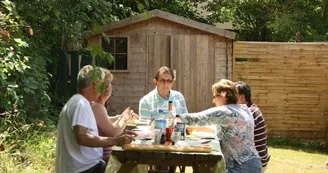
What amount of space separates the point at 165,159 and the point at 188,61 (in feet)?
28.9

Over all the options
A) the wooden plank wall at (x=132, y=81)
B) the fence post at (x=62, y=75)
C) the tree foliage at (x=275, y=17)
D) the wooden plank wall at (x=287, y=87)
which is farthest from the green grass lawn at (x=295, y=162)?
the tree foliage at (x=275, y=17)

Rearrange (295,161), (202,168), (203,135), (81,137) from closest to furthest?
(81,137) < (202,168) < (203,135) < (295,161)

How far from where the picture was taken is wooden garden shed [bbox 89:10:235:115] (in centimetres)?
1275

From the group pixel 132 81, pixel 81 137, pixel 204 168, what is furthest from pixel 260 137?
pixel 132 81

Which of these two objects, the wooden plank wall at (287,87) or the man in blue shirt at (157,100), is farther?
the wooden plank wall at (287,87)

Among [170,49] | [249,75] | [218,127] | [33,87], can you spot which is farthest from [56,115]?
[218,127]

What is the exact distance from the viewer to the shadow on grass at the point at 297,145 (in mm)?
11588

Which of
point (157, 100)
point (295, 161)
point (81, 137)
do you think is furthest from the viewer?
point (295, 161)

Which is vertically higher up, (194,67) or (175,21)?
(175,21)

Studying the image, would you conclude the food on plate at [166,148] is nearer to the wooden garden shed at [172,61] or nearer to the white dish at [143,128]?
the white dish at [143,128]

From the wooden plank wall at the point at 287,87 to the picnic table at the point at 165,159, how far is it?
837 cm

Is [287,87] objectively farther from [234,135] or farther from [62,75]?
[234,135]

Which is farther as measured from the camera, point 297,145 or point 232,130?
point 297,145

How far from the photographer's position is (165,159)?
161 inches
